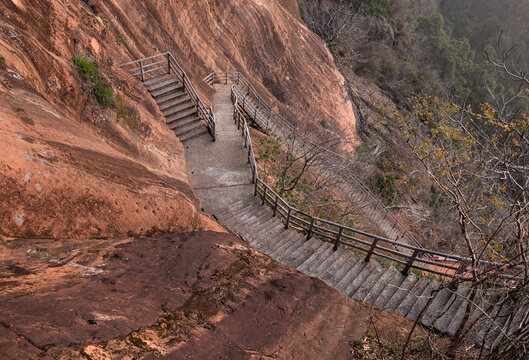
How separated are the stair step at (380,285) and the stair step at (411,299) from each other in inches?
Answer: 19.6

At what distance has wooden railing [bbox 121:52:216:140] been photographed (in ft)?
42.2

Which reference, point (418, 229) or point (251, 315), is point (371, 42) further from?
point (251, 315)

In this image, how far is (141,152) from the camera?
32.8 feet

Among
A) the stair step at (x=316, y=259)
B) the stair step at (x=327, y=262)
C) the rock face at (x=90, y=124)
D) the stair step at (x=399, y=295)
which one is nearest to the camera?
the rock face at (x=90, y=124)

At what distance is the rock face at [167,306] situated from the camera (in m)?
3.58

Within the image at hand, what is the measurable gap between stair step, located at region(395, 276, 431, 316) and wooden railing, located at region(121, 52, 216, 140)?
30.0ft

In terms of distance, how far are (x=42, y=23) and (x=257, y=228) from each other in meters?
7.87

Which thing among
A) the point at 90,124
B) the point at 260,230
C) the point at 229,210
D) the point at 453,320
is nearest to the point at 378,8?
the point at 229,210

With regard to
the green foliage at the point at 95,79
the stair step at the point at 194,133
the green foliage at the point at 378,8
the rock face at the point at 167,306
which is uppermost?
the green foliage at the point at 378,8

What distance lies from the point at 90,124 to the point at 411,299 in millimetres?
8743

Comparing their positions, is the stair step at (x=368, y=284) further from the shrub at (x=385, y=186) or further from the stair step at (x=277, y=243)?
the shrub at (x=385, y=186)

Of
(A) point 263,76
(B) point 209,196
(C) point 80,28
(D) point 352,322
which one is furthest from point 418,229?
(C) point 80,28

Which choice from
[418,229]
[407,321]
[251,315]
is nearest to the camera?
[251,315]

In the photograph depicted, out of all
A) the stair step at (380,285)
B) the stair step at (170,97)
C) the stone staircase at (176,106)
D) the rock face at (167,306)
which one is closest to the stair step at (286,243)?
the rock face at (167,306)
